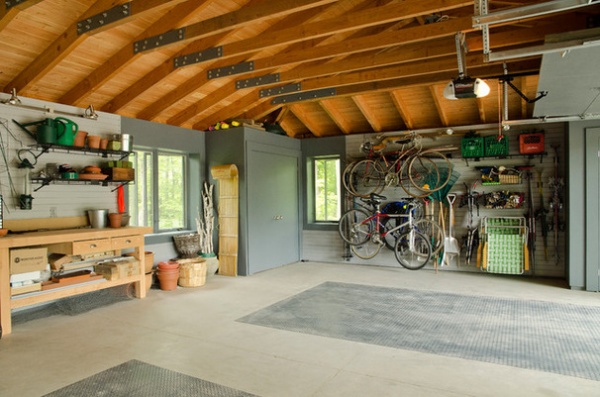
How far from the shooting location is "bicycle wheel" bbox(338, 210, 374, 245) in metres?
8.25

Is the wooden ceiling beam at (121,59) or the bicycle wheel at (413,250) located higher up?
the wooden ceiling beam at (121,59)

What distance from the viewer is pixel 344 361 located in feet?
11.7

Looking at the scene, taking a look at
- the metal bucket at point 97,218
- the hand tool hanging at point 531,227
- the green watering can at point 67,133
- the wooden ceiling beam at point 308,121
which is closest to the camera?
the green watering can at point 67,133

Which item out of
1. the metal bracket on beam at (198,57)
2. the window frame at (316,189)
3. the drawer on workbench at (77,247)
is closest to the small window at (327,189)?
the window frame at (316,189)

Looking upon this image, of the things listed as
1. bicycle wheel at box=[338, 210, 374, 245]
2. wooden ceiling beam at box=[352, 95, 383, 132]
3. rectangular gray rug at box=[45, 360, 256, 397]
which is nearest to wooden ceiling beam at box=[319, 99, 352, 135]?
wooden ceiling beam at box=[352, 95, 383, 132]

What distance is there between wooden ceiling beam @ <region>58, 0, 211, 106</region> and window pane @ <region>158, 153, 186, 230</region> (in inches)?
72.7

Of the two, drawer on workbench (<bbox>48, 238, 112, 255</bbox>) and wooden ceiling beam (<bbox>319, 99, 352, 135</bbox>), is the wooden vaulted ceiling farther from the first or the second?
drawer on workbench (<bbox>48, 238, 112, 255</bbox>)

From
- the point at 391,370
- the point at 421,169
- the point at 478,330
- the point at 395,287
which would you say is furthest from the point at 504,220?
the point at 391,370

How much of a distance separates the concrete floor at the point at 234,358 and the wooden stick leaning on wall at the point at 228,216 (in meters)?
1.72

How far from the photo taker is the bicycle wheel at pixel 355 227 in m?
8.25

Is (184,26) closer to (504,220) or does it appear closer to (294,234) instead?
(294,234)

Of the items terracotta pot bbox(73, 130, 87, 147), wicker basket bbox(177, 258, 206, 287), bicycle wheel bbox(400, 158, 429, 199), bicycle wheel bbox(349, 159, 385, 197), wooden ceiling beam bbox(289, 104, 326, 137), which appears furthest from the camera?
wooden ceiling beam bbox(289, 104, 326, 137)

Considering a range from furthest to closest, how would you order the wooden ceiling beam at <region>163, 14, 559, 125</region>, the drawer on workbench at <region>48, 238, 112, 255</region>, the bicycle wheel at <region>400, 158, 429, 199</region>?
1. the bicycle wheel at <region>400, 158, 429, 199</region>
2. the drawer on workbench at <region>48, 238, 112, 255</region>
3. the wooden ceiling beam at <region>163, 14, 559, 125</region>

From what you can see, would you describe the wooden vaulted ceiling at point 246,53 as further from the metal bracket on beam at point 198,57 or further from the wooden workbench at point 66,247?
the wooden workbench at point 66,247
